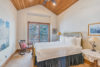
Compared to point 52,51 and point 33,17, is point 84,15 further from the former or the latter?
point 33,17

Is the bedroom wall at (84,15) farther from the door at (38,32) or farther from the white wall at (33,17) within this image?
the door at (38,32)

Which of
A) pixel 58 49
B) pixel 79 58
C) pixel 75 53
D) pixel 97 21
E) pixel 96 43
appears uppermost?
pixel 97 21

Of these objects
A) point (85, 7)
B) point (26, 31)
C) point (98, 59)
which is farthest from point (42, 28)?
point (98, 59)

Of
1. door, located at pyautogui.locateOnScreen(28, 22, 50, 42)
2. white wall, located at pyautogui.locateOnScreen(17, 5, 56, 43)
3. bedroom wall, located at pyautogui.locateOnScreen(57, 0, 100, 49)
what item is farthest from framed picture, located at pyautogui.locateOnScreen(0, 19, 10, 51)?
bedroom wall, located at pyautogui.locateOnScreen(57, 0, 100, 49)

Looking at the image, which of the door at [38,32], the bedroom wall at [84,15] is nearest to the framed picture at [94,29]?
the bedroom wall at [84,15]

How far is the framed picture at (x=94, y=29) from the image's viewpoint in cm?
247

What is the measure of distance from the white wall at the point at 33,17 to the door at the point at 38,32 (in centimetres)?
37

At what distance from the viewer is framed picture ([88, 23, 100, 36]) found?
2472 millimetres

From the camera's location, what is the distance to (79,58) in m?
2.69

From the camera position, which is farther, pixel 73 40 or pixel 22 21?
pixel 22 21

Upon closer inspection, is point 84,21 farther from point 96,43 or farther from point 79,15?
point 96,43

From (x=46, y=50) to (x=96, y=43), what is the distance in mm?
2145

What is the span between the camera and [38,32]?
5.43 m

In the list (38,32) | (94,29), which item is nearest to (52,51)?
(94,29)
